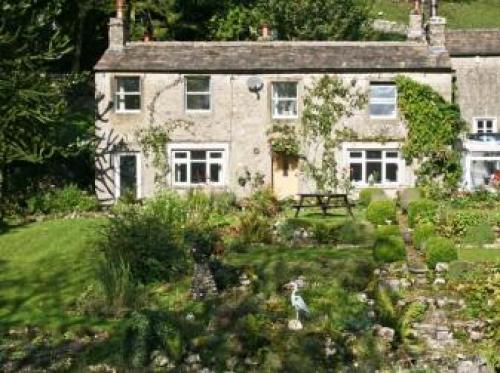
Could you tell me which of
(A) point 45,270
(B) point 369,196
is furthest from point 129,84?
(A) point 45,270

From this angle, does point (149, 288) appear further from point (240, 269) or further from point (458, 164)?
point (458, 164)

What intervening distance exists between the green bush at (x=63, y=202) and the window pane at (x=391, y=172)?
1101cm

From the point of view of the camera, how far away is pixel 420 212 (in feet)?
87.9

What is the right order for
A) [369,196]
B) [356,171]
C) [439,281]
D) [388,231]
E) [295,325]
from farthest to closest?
[356,171] < [369,196] < [388,231] < [439,281] < [295,325]

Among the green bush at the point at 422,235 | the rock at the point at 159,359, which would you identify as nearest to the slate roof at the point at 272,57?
the green bush at the point at 422,235

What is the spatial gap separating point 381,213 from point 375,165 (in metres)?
8.32

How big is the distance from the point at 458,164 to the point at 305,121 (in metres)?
6.02

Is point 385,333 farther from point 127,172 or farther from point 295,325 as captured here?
point 127,172

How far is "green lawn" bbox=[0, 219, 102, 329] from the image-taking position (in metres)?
17.8

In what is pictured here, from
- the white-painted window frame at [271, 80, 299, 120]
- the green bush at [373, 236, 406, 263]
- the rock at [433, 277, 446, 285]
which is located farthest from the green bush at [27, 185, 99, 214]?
the rock at [433, 277, 446, 285]

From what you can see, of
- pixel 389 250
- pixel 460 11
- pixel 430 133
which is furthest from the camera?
pixel 460 11

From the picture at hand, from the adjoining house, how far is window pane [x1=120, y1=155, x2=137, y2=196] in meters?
0.04

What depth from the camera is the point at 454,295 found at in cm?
1831

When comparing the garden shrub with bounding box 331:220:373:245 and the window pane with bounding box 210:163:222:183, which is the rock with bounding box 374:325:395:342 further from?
the window pane with bounding box 210:163:222:183
